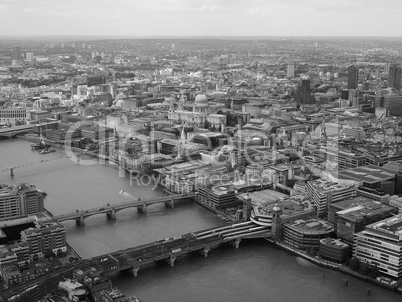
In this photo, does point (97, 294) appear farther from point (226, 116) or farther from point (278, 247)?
point (226, 116)

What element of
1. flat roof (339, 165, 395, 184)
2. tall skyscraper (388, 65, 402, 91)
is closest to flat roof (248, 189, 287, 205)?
flat roof (339, 165, 395, 184)

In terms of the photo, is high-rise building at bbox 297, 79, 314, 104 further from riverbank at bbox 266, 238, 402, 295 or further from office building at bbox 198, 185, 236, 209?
riverbank at bbox 266, 238, 402, 295

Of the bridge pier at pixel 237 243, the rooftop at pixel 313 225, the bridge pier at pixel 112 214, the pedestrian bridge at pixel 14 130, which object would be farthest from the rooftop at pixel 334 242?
the pedestrian bridge at pixel 14 130

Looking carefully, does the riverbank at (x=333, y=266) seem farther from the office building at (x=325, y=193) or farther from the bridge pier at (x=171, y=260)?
the bridge pier at (x=171, y=260)

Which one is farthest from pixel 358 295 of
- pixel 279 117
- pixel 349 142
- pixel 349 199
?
pixel 279 117

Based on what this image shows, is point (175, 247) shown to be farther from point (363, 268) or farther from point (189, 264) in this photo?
point (363, 268)
